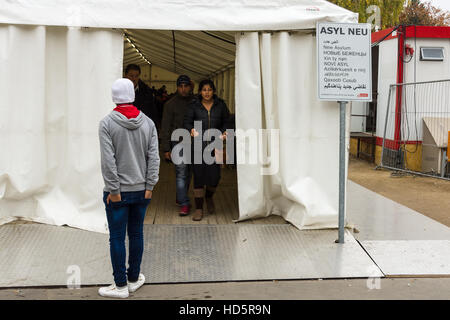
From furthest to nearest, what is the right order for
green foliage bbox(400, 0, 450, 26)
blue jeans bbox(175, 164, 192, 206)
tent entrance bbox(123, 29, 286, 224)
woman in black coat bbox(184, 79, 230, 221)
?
1. green foliage bbox(400, 0, 450, 26)
2. blue jeans bbox(175, 164, 192, 206)
3. tent entrance bbox(123, 29, 286, 224)
4. woman in black coat bbox(184, 79, 230, 221)

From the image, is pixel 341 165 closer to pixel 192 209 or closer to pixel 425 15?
pixel 192 209

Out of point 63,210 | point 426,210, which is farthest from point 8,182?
A: point 426,210

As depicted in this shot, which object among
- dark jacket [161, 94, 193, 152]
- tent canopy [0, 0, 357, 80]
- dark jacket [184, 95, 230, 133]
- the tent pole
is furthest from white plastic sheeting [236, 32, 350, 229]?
dark jacket [161, 94, 193, 152]

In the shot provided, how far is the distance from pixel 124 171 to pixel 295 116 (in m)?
2.77

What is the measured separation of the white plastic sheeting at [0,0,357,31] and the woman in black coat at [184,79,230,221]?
942 mm

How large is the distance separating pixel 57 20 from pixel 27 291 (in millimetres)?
3057

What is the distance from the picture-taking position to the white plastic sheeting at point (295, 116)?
642cm

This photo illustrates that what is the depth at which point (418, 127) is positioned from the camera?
12.6 meters

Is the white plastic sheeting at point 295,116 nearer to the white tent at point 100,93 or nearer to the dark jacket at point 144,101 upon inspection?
the white tent at point 100,93

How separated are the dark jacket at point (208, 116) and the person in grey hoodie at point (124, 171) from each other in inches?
88.7

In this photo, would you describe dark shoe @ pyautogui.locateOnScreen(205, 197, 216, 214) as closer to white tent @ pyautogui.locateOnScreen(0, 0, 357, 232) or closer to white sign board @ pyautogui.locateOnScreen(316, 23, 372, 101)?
white tent @ pyautogui.locateOnScreen(0, 0, 357, 232)

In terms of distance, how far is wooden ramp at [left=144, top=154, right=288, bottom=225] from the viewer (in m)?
6.84

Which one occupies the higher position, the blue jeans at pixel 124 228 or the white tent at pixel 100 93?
the white tent at pixel 100 93

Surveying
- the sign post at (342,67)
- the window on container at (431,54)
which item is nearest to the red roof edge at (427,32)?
the window on container at (431,54)
